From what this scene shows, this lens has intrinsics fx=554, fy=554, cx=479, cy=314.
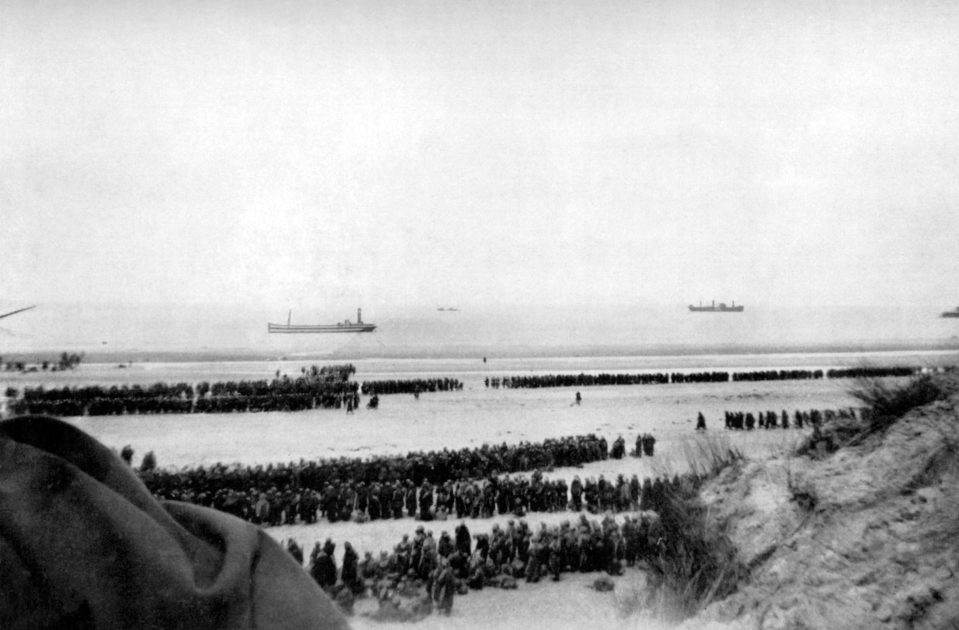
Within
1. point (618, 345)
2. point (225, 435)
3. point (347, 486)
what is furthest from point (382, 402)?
point (618, 345)

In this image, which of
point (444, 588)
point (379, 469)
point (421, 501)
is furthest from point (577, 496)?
point (444, 588)

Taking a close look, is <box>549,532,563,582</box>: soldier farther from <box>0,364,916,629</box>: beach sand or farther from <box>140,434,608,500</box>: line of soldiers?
<box>140,434,608,500</box>: line of soldiers

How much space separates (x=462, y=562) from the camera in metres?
9.67

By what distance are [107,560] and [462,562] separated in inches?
364

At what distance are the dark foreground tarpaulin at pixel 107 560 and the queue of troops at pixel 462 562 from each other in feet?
25.7

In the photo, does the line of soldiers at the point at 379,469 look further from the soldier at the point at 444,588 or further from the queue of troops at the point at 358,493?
the soldier at the point at 444,588

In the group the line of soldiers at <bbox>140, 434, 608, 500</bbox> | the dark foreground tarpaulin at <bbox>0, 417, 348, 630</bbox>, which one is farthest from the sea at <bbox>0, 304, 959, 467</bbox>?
the dark foreground tarpaulin at <bbox>0, 417, 348, 630</bbox>

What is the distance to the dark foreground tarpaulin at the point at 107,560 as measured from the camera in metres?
1.20

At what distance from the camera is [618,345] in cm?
7262

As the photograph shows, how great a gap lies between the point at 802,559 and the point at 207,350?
63710 mm

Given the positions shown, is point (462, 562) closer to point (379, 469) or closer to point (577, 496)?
point (577, 496)

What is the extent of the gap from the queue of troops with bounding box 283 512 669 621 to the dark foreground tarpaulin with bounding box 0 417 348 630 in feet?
25.7

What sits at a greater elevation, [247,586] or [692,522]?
[247,586]

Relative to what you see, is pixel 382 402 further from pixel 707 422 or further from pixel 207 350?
pixel 207 350
